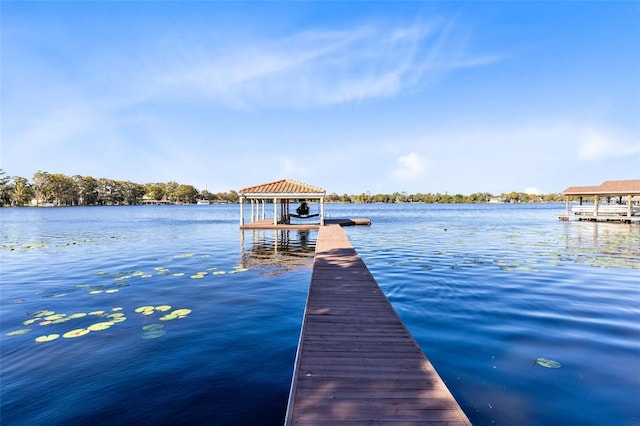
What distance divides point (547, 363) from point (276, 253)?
12.3m

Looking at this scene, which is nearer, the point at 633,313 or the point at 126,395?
the point at 126,395

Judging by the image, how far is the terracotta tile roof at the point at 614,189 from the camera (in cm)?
2930

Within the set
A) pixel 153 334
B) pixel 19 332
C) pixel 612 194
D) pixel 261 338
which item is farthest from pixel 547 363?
pixel 612 194

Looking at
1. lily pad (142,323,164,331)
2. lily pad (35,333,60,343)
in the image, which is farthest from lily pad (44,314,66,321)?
lily pad (142,323,164,331)

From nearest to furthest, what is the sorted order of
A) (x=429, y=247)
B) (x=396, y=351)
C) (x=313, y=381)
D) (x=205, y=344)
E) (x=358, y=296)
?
(x=313, y=381), (x=396, y=351), (x=205, y=344), (x=358, y=296), (x=429, y=247)

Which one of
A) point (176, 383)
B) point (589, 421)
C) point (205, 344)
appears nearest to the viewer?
point (589, 421)

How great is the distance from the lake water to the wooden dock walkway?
81cm

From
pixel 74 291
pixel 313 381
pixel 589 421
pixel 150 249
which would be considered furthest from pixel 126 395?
pixel 150 249

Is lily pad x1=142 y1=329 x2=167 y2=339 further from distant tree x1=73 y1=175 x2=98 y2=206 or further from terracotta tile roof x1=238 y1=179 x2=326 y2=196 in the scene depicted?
distant tree x1=73 y1=175 x2=98 y2=206

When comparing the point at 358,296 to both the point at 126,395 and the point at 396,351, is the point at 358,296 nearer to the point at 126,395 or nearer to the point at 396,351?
the point at 396,351

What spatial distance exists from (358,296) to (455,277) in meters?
5.37

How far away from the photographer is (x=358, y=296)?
22.3 ft

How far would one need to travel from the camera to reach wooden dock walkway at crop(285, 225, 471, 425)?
9.64 feet

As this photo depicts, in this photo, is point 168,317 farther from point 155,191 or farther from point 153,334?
point 155,191
